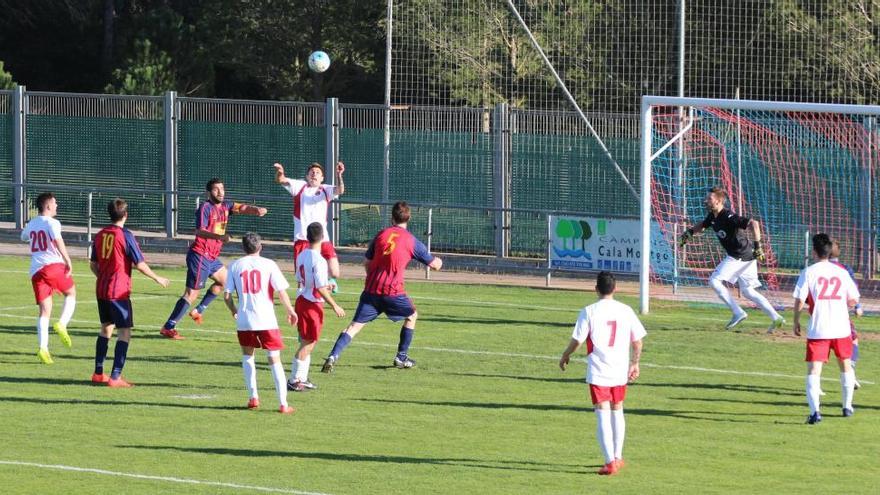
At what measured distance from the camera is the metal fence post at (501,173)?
28984mm

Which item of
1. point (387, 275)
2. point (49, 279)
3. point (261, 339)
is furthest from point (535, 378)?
point (49, 279)

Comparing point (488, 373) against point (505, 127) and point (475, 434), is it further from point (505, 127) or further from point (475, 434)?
point (505, 127)

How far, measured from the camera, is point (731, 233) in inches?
814

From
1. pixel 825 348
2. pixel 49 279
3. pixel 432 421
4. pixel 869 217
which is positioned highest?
pixel 869 217

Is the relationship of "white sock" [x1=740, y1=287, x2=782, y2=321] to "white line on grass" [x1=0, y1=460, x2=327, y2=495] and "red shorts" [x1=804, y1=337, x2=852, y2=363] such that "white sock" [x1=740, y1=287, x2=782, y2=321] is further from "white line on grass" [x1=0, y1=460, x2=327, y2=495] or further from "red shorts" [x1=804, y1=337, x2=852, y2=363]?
"white line on grass" [x1=0, y1=460, x2=327, y2=495]

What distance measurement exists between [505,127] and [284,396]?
15.4 meters

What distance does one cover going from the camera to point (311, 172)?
69.4 feet

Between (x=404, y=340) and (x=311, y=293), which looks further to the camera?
(x=404, y=340)

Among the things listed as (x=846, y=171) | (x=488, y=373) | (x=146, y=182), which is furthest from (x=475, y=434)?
(x=146, y=182)

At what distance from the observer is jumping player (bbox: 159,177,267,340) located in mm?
19891

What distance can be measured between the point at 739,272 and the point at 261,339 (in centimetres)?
864

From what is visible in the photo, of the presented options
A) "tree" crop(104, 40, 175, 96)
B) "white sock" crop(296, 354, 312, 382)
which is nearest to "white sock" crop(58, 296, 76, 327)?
"white sock" crop(296, 354, 312, 382)

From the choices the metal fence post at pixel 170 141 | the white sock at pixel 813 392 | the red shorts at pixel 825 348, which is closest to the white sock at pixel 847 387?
the red shorts at pixel 825 348

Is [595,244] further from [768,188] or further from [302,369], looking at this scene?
[302,369]
